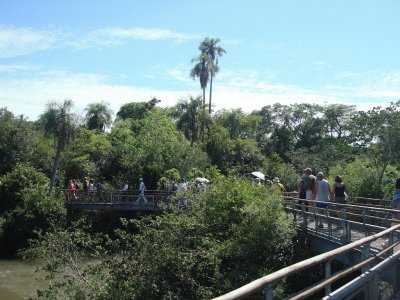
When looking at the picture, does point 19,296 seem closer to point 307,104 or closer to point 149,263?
point 149,263

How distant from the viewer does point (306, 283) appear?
47.4ft

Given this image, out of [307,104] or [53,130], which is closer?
[53,130]

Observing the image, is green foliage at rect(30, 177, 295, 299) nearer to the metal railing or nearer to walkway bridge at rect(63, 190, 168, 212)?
walkway bridge at rect(63, 190, 168, 212)

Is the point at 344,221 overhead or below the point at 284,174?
below

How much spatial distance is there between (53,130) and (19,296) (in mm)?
17591

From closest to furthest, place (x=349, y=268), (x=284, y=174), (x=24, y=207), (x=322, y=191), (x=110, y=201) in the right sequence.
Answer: (x=349, y=268)
(x=322, y=191)
(x=24, y=207)
(x=110, y=201)
(x=284, y=174)

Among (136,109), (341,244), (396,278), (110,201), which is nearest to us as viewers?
(396,278)

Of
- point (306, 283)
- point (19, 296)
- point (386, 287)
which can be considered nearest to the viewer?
point (386, 287)

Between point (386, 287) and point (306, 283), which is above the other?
point (386, 287)

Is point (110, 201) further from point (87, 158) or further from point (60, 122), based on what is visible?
point (87, 158)

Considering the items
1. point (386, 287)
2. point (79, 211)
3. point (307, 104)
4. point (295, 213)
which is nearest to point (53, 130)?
point (79, 211)

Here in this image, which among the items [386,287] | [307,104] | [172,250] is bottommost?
[172,250]

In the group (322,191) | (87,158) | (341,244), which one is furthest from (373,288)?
(87,158)

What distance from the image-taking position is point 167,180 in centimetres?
3697
